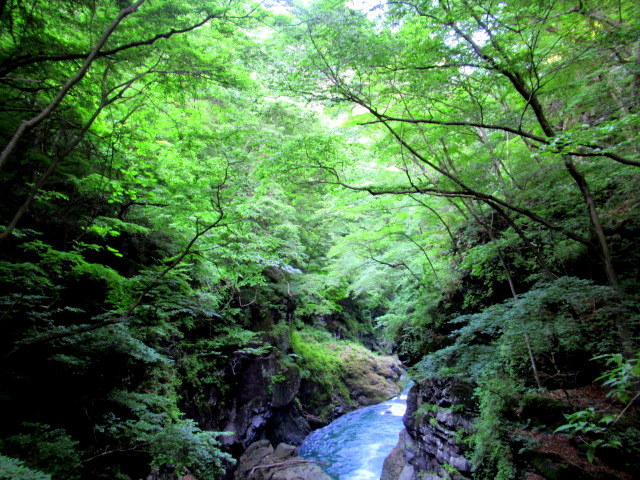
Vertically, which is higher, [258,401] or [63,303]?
[63,303]

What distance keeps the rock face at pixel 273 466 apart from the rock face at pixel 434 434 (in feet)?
6.75

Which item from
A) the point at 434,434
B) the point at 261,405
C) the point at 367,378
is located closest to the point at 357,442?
the point at 261,405

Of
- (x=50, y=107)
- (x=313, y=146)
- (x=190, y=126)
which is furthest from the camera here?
(x=190, y=126)

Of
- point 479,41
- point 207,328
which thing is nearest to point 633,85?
point 479,41

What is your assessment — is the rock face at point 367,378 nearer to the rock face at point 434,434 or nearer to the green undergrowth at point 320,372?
the green undergrowth at point 320,372

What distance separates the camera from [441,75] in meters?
4.86

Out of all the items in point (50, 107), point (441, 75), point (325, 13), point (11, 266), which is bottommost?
point (11, 266)

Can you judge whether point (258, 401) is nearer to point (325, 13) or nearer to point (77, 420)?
point (77, 420)

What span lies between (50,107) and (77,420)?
4.03 m

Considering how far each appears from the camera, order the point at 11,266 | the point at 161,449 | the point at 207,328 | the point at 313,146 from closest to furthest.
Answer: the point at 11,266 → the point at 161,449 → the point at 313,146 → the point at 207,328

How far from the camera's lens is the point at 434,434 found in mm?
7289

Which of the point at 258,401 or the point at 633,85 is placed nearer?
the point at 633,85

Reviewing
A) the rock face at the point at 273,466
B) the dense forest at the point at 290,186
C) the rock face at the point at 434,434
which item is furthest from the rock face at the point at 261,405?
the rock face at the point at 434,434

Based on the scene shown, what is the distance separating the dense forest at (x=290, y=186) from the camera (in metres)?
3.73
